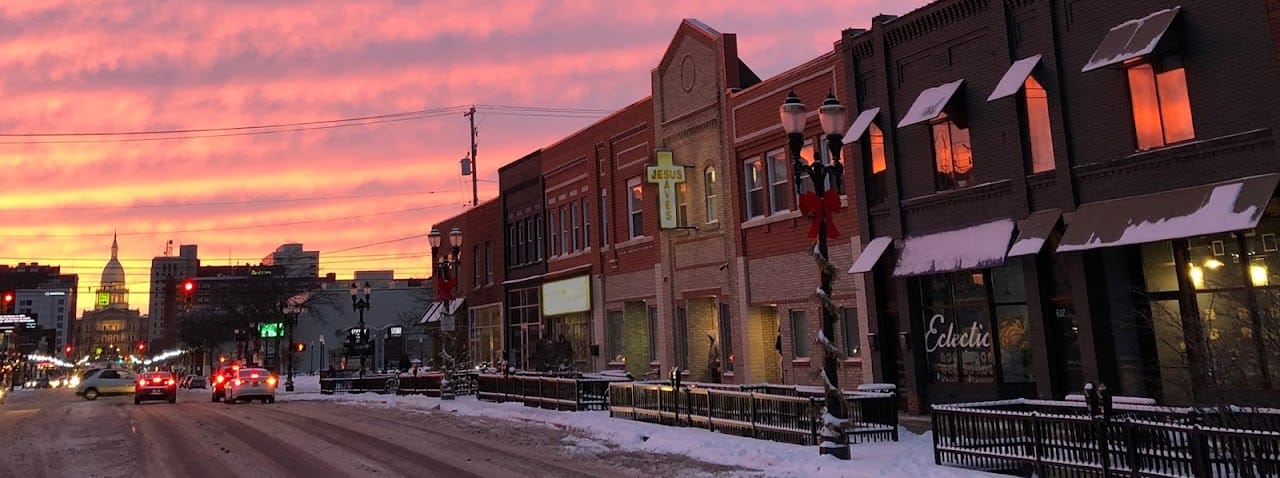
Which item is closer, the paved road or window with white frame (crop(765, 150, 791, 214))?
the paved road

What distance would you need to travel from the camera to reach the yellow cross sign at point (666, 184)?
28062 millimetres

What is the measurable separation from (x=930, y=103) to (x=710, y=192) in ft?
32.2

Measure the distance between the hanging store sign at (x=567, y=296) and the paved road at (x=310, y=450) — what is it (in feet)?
34.2

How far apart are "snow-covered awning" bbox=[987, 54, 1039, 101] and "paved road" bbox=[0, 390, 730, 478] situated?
9.37 m

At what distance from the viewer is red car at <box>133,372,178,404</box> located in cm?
3684

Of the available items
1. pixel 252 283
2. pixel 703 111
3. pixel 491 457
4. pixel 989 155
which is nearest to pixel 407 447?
pixel 491 457

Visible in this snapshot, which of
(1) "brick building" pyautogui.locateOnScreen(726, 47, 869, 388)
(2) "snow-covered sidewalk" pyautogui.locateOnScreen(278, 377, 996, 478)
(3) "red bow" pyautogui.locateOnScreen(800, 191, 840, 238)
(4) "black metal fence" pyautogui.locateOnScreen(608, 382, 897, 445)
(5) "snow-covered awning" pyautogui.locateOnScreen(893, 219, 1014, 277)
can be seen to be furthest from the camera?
(1) "brick building" pyautogui.locateOnScreen(726, 47, 869, 388)

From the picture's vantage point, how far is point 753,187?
2595cm

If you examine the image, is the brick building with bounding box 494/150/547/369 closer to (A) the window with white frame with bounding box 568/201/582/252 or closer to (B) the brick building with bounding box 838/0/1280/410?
(A) the window with white frame with bounding box 568/201/582/252

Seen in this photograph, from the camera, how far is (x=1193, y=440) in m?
8.91

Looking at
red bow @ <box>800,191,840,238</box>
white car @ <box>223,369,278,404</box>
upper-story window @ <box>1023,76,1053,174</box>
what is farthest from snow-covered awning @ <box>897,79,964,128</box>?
white car @ <box>223,369,278,404</box>

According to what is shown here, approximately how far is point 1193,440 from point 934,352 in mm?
11311

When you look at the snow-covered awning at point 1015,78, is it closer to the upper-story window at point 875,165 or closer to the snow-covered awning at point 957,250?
the snow-covered awning at point 957,250

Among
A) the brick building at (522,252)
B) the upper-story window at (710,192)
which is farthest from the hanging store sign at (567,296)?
the upper-story window at (710,192)
